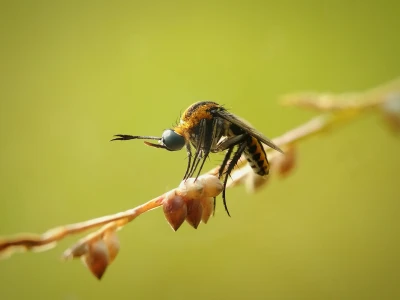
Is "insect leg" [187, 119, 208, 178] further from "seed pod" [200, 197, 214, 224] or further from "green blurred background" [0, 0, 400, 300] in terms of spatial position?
"green blurred background" [0, 0, 400, 300]

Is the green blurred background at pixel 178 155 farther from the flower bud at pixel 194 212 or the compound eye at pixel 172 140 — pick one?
the flower bud at pixel 194 212

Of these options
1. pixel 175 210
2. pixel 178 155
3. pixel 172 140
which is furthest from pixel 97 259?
pixel 178 155

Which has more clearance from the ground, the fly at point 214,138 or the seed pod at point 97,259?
the fly at point 214,138

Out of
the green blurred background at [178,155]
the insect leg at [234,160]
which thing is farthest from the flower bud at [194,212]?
the green blurred background at [178,155]

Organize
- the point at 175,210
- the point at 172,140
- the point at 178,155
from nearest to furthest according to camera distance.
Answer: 1. the point at 175,210
2. the point at 172,140
3. the point at 178,155

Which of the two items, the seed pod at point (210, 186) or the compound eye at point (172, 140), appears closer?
the seed pod at point (210, 186)

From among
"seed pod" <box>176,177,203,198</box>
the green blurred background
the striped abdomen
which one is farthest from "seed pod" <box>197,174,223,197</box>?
the green blurred background

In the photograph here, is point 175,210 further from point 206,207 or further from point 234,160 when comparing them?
point 234,160
